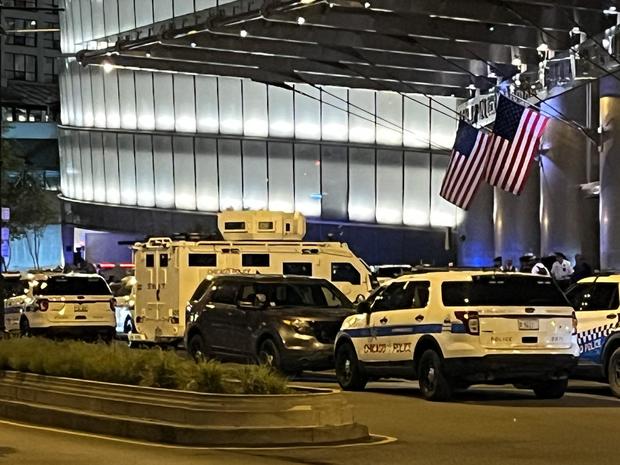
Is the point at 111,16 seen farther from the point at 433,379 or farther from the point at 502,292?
the point at 502,292

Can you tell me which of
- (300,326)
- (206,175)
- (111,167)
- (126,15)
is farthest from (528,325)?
(111,167)

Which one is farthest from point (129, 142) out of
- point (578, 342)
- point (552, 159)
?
point (578, 342)

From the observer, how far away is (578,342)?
19328mm

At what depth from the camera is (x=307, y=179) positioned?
59.0m

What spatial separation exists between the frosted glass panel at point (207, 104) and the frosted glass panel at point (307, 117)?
4.50m

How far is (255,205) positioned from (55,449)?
46.9 m

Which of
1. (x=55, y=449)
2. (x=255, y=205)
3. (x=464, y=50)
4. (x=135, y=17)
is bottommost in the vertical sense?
(x=55, y=449)

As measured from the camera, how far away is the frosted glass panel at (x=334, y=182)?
5794cm

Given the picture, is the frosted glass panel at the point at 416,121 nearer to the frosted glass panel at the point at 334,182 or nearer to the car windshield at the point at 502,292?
the frosted glass panel at the point at 334,182

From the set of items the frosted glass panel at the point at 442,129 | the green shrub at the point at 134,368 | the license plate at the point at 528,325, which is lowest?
the green shrub at the point at 134,368

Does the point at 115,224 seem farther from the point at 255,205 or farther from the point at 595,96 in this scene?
the point at 595,96

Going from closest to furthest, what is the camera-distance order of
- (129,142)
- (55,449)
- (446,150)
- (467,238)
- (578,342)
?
(55,449), (578,342), (467,238), (446,150), (129,142)

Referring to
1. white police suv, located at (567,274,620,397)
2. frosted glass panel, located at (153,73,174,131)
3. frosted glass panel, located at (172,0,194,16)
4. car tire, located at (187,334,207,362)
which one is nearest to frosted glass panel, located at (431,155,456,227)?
frosted glass panel, located at (172,0,194,16)

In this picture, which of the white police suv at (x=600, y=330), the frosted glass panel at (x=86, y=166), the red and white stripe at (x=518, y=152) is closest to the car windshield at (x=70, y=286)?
the red and white stripe at (x=518, y=152)
